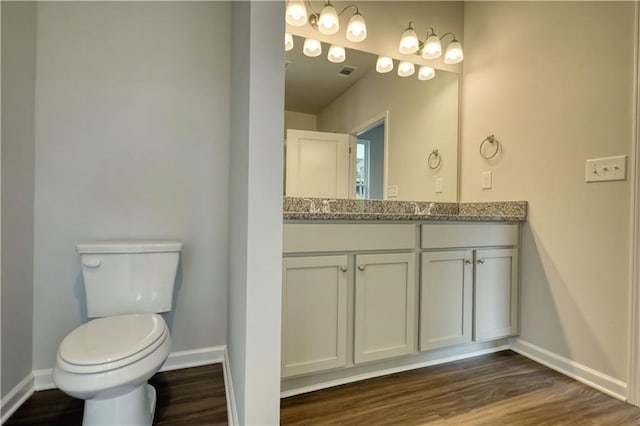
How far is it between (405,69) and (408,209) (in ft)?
3.33

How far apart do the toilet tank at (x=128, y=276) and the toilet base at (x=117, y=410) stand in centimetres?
41

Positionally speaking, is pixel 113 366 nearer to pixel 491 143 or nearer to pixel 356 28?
pixel 356 28

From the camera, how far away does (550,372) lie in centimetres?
173

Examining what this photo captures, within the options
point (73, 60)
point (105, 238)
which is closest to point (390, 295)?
point (105, 238)

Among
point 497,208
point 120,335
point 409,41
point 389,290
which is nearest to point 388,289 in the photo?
point 389,290

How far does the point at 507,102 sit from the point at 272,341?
2.08 m

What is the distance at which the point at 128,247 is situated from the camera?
144 cm

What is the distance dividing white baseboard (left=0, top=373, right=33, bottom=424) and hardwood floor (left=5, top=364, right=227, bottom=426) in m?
0.02

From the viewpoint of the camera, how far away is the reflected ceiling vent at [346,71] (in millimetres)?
2094

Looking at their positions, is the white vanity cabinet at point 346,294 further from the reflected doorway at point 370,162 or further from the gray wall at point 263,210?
the reflected doorway at point 370,162

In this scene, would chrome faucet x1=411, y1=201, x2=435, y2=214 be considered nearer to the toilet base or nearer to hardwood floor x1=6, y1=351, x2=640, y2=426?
hardwood floor x1=6, y1=351, x2=640, y2=426

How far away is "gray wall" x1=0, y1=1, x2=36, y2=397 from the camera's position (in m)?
1.27

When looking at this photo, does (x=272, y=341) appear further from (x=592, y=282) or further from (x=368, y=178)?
(x=592, y=282)

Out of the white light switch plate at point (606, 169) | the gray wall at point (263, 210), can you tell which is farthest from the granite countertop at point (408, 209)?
the gray wall at point (263, 210)
